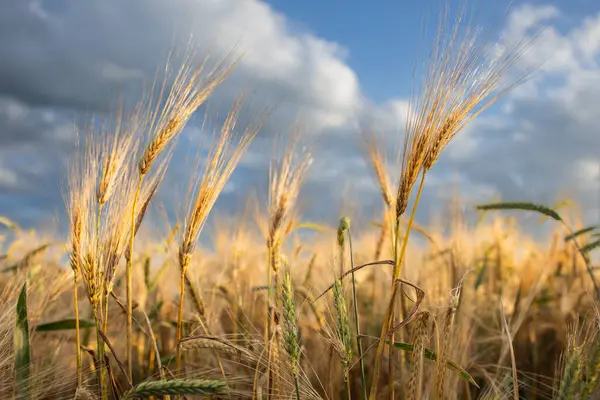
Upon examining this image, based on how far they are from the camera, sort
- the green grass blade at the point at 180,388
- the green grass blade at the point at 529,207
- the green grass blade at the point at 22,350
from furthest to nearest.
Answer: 1. the green grass blade at the point at 529,207
2. the green grass blade at the point at 22,350
3. the green grass blade at the point at 180,388

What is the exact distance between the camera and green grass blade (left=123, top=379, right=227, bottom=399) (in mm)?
1450

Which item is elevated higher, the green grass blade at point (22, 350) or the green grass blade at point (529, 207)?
the green grass blade at point (529, 207)

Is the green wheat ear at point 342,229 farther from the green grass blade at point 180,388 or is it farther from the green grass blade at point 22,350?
the green grass blade at point 22,350

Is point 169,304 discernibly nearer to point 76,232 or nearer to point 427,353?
point 76,232

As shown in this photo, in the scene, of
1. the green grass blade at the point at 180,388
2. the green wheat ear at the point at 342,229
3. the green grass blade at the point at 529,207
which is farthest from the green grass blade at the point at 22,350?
the green grass blade at the point at 529,207

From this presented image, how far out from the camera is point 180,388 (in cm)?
148

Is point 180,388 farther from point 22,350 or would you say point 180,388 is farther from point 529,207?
point 529,207

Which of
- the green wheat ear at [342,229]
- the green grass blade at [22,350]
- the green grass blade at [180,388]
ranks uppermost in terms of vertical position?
the green wheat ear at [342,229]

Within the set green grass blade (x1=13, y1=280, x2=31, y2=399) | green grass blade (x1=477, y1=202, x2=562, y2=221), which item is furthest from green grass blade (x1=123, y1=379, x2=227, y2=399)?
green grass blade (x1=477, y1=202, x2=562, y2=221)

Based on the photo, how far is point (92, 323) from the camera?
7.88 feet

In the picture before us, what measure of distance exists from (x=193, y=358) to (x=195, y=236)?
1.08 meters

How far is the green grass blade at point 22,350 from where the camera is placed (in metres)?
1.83

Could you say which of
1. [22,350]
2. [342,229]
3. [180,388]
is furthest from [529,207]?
[22,350]

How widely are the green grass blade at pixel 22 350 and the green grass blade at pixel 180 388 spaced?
528 mm
